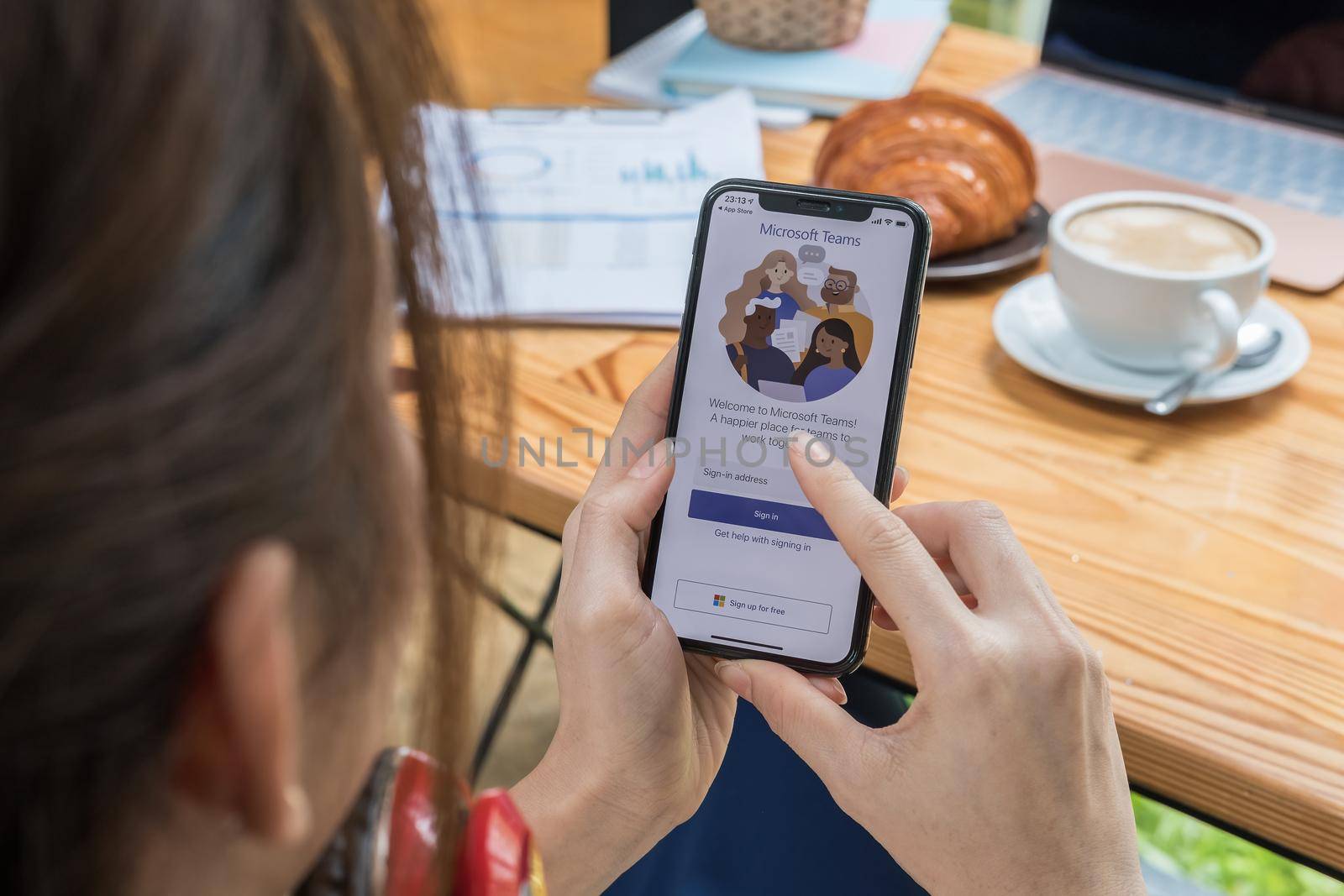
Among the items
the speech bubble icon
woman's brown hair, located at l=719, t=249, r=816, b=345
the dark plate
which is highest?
the speech bubble icon

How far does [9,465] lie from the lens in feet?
0.75

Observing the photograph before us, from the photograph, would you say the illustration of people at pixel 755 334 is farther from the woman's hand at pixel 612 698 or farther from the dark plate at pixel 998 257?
the dark plate at pixel 998 257

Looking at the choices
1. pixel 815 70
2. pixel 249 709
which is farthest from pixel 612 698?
pixel 815 70

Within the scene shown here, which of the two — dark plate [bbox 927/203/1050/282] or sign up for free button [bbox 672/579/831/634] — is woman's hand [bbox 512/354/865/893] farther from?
dark plate [bbox 927/203/1050/282]

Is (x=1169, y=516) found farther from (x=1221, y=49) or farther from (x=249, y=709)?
(x=1221, y=49)

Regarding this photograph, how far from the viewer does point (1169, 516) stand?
0.65 m

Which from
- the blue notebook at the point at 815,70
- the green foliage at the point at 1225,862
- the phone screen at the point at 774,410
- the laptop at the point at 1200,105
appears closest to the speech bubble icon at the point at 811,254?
the phone screen at the point at 774,410

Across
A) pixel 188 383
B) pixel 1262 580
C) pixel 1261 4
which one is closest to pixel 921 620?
pixel 1262 580

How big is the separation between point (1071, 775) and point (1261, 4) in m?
0.89

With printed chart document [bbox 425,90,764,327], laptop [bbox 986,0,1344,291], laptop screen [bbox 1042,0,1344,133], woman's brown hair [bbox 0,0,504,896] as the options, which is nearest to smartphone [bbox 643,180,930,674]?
printed chart document [bbox 425,90,764,327]

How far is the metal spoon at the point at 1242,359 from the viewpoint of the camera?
2.29 ft

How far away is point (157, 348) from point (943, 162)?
2.39 feet

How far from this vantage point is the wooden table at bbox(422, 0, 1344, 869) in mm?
513

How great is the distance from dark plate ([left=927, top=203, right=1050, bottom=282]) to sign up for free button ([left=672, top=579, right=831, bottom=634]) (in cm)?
36
